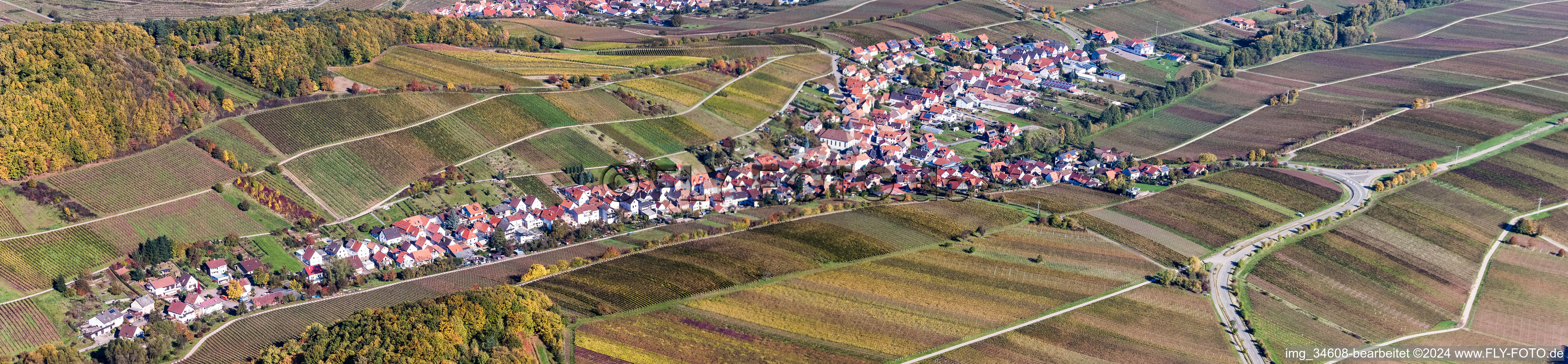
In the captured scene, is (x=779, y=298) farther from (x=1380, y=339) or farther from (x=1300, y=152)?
(x=1300, y=152)

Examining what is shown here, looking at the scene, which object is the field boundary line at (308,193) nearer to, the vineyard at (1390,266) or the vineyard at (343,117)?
the vineyard at (343,117)

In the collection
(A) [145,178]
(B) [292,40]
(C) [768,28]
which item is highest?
(B) [292,40]

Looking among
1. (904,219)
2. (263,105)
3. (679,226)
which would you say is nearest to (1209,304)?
(904,219)

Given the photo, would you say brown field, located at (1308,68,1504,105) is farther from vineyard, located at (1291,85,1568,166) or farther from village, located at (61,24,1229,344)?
village, located at (61,24,1229,344)

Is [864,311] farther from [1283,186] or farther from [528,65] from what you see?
[528,65]

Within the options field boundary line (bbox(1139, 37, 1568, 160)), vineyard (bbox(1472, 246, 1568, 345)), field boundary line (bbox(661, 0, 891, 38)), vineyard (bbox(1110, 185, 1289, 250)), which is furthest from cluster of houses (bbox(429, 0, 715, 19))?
vineyard (bbox(1472, 246, 1568, 345))

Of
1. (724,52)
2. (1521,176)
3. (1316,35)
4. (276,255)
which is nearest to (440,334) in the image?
(276,255)

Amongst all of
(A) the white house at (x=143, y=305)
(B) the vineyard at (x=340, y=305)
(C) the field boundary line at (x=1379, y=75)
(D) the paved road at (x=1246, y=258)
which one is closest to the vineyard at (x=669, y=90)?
(B) the vineyard at (x=340, y=305)
